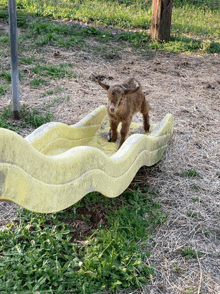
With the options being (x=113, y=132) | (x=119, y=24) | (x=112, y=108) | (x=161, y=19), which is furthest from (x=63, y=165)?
(x=119, y=24)

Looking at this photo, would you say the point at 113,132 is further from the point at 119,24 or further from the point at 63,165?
the point at 119,24

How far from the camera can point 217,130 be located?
4.69 m

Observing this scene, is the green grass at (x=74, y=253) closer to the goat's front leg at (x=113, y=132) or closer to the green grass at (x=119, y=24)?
the goat's front leg at (x=113, y=132)

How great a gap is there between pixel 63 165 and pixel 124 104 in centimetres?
147

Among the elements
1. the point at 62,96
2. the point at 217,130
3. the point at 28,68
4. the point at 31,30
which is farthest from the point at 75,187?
the point at 31,30

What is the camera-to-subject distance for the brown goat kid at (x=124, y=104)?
320 centimetres

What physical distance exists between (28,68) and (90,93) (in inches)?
58.3

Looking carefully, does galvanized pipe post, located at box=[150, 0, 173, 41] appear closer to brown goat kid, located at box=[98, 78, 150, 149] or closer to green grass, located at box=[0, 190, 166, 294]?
brown goat kid, located at box=[98, 78, 150, 149]

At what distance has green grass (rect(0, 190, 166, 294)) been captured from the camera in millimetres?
2277

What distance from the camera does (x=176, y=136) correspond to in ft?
14.8

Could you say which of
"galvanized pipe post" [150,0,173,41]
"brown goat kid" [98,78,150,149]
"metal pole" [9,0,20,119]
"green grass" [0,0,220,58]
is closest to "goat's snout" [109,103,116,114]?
"brown goat kid" [98,78,150,149]

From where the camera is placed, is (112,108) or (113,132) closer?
(112,108)

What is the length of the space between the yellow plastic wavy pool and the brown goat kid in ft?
0.96

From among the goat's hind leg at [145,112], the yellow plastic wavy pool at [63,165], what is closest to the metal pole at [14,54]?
the yellow plastic wavy pool at [63,165]
